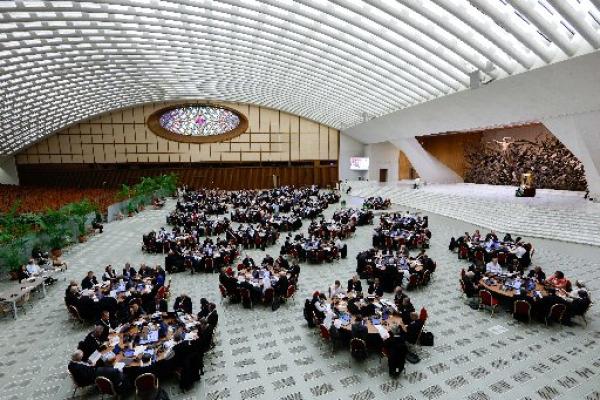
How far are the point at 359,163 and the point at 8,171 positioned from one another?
37.2m

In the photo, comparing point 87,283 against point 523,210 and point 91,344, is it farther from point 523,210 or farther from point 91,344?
point 523,210

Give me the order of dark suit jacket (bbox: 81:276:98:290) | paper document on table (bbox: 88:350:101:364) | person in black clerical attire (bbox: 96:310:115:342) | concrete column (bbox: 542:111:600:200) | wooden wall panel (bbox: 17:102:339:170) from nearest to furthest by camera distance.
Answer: paper document on table (bbox: 88:350:101:364)
person in black clerical attire (bbox: 96:310:115:342)
dark suit jacket (bbox: 81:276:98:290)
concrete column (bbox: 542:111:600:200)
wooden wall panel (bbox: 17:102:339:170)

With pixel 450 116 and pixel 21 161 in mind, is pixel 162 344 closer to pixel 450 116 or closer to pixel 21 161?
pixel 450 116

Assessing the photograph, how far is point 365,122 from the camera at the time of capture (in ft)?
97.1

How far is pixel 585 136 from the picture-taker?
15.4m

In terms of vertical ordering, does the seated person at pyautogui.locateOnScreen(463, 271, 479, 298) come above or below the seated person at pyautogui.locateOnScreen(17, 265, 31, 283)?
above

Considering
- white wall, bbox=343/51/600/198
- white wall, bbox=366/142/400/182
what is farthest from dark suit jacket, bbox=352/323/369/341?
white wall, bbox=366/142/400/182

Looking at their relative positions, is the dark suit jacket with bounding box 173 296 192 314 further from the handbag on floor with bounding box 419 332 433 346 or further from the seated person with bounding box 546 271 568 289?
the seated person with bounding box 546 271 568 289

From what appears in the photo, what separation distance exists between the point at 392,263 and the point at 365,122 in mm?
21401

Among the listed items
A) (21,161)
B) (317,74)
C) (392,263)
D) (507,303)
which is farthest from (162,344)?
(21,161)

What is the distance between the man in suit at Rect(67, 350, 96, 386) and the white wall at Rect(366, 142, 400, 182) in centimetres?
3442

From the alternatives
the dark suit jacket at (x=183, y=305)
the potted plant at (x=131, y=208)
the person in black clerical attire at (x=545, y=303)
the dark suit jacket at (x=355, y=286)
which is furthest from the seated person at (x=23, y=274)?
the person in black clerical attire at (x=545, y=303)

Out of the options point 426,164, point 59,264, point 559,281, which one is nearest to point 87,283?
point 59,264

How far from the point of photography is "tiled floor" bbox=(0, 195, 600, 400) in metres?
5.50
